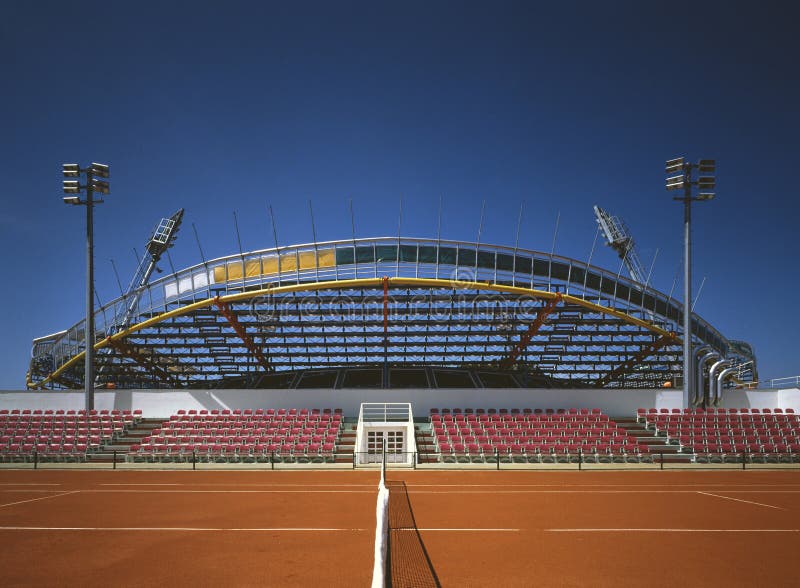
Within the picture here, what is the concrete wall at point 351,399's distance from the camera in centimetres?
3588

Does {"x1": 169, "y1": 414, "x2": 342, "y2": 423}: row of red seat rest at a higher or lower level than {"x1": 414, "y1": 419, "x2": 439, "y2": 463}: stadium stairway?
higher

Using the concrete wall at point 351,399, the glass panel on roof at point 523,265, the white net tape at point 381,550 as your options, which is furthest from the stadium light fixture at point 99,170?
the white net tape at point 381,550

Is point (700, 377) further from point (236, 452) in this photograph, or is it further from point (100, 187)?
point (100, 187)

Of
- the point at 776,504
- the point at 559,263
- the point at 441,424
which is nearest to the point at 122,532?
the point at 776,504

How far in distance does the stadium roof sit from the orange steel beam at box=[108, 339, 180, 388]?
0.15m

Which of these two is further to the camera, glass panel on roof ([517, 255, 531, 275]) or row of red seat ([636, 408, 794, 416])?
glass panel on roof ([517, 255, 531, 275])

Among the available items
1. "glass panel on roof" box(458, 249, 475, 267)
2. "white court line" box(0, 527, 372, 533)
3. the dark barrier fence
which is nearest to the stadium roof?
"glass panel on roof" box(458, 249, 475, 267)

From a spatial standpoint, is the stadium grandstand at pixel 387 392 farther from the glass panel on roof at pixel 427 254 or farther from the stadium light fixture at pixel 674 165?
the stadium light fixture at pixel 674 165

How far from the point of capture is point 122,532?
11711 millimetres

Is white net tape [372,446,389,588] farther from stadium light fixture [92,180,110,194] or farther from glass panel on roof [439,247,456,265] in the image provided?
stadium light fixture [92,180,110,194]

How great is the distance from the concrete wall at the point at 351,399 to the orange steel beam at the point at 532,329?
4209 millimetres

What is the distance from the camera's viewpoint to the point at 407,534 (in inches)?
451

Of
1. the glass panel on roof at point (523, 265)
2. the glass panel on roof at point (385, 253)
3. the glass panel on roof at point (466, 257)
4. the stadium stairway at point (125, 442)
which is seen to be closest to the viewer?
the stadium stairway at point (125, 442)

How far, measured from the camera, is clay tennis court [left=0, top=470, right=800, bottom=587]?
8.73 metres
